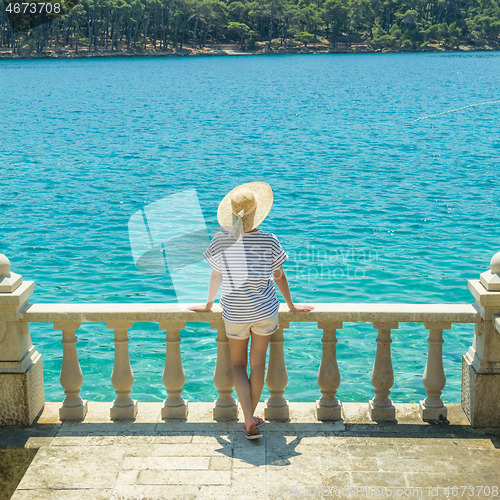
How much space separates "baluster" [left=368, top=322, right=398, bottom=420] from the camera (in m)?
4.94

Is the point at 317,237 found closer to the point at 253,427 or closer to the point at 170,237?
the point at 170,237

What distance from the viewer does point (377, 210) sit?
1912 cm

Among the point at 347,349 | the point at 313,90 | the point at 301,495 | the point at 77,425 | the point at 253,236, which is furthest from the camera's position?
the point at 313,90

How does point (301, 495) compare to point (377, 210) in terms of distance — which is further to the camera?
point (377, 210)

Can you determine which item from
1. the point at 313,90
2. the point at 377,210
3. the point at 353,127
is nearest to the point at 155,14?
the point at 313,90

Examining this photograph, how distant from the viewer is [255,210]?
4.57m

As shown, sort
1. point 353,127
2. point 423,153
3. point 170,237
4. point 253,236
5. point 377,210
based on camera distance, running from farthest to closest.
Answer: point 353,127
point 423,153
point 377,210
point 170,237
point 253,236

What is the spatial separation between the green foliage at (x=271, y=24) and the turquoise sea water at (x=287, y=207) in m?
107

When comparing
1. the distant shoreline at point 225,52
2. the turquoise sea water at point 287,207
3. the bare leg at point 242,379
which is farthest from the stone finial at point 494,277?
the distant shoreline at point 225,52

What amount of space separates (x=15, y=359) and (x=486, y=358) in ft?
10.7

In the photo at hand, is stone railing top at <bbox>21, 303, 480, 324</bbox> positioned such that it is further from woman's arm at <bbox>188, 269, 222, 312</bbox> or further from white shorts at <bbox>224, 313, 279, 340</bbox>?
white shorts at <bbox>224, 313, 279, 340</bbox>

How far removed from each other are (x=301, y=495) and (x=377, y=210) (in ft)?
51.1
